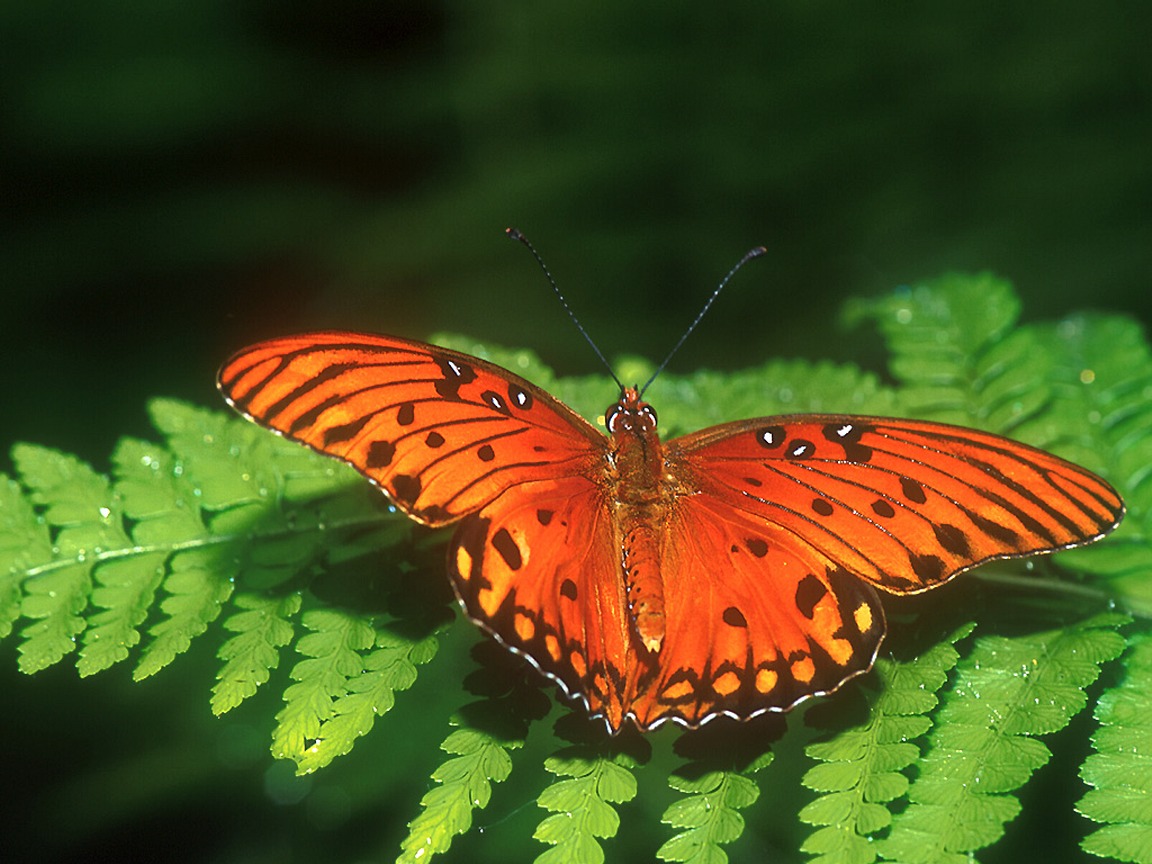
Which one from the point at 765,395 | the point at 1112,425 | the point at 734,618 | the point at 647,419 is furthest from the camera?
the point at 765,395

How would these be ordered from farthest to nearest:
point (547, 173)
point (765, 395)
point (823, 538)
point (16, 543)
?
point (547, 173) < point (765, 395) < point (16, 543) < point (823, 538)

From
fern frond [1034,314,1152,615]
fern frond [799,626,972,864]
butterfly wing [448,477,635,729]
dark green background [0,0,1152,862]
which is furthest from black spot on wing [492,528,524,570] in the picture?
dark green background [0,0,1152,862]

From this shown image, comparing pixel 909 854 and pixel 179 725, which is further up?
pixel 179 725

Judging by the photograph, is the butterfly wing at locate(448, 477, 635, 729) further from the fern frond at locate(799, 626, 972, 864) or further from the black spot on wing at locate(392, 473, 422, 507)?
the fern frond at locate(799, 626, 972, 864)

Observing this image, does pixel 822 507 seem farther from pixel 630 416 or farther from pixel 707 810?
pixel 707 810

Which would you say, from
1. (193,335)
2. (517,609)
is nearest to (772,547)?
(517,609)

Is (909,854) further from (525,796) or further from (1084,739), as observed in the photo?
(1084,739)

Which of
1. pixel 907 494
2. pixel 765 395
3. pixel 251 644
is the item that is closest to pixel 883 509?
pixel 907 494
